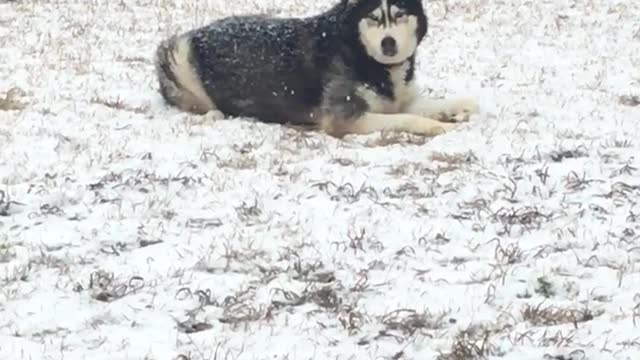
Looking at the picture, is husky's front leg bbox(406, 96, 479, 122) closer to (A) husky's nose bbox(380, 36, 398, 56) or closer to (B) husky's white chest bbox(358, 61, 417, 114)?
(B) husky's white chest bbox(358, 61, 417, 114)

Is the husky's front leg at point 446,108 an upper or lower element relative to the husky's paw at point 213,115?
upper

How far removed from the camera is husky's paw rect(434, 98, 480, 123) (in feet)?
30.4

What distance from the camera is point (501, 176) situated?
7375mm

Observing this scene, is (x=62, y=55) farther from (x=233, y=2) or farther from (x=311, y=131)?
(x=233, y=2)

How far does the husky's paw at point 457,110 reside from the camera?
927cm

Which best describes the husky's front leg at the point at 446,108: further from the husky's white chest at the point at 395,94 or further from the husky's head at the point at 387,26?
the husky's head at the point at 387,26

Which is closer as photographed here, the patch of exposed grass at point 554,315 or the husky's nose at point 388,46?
the patch of exposed grass at point 554,315

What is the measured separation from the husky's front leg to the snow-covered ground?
0.15 metres

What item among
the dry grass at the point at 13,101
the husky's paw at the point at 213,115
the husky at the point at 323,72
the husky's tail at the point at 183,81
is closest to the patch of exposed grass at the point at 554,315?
the husky at the point at 323,72

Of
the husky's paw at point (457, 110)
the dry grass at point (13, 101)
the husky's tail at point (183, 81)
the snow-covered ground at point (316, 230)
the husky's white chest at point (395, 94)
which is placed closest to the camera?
the snow-covered ground at point (316, 230)

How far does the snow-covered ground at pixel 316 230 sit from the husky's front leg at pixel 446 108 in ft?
0.48

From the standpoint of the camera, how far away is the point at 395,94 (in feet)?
30.5

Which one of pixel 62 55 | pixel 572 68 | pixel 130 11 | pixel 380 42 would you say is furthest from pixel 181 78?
pixel 130 11

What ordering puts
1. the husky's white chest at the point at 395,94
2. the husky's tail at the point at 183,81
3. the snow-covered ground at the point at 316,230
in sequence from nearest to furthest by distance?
the snow-covered ground at the point at 316,230
the husky's white chest at the point at 395,94
the husky's tail at the point at 183,81
